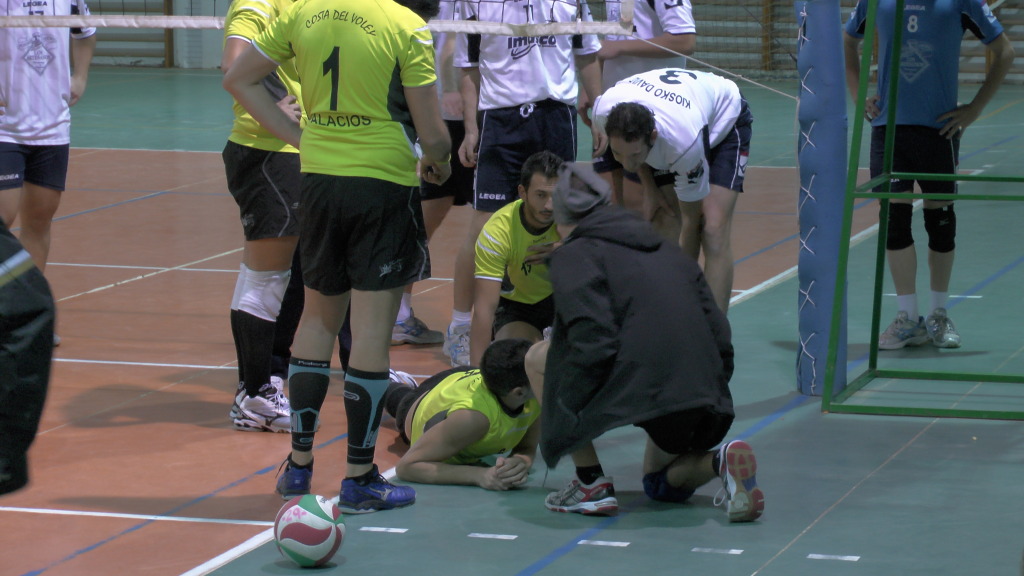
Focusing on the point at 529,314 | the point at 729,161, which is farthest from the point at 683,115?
the point at 529,314

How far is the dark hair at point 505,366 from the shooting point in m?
5.01

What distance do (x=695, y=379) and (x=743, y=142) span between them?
227 cm

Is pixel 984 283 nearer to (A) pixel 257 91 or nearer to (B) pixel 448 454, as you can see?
(B) pixel 448 454

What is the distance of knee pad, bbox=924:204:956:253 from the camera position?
704cm

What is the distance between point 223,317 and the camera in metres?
7.86

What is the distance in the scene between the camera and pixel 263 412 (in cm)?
582

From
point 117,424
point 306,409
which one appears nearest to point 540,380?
point 306,409

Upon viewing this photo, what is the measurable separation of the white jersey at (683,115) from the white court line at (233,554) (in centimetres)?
237

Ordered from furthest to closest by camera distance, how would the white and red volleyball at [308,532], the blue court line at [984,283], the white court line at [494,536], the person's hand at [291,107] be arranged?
the blue court line at [984,283], the person's hand at [291,107], the white court line at [494,536], the white and red volleyball at [308,532]

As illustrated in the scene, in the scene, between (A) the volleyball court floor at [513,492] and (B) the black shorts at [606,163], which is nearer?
(A) the volleyball court floor at [513,492]

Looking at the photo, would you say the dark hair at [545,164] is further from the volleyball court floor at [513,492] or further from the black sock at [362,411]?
the black sock at [362,411]

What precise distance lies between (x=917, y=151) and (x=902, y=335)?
93cm

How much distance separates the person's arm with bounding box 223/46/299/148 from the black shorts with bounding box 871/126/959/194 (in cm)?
326

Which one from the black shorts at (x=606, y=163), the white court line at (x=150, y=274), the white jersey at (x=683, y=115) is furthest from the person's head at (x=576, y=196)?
the white court line at (x=150, y=274)
